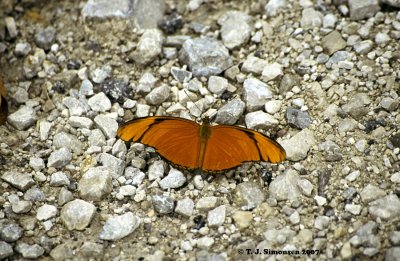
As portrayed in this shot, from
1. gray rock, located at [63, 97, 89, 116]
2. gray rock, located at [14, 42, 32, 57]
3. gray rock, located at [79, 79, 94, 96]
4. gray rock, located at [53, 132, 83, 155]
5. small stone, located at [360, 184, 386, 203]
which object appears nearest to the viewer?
small stone, located at [360, 184, 386, 203]

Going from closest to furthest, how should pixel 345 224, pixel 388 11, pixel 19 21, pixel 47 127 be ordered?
pixel 345 224, pixel 47 127, pixel 388 11, pixel 19 21

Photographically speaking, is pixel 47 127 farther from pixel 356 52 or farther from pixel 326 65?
pixel 356 52

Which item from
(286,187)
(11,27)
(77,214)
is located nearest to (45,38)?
(11,27)

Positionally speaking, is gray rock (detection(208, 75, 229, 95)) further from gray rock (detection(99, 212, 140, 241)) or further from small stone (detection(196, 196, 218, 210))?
gray rock (detection(99, 212, 140, 241))

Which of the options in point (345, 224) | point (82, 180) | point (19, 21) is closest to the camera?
point (345, 224)

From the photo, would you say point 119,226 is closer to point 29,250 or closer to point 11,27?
point 29,250

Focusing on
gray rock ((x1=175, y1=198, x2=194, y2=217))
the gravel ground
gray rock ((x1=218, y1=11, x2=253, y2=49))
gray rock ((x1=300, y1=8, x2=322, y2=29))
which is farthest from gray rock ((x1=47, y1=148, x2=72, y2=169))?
gray rock ((x1=300, y1=8, x2=322, y2=29))

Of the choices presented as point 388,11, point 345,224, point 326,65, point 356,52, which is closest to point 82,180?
point 345,224
